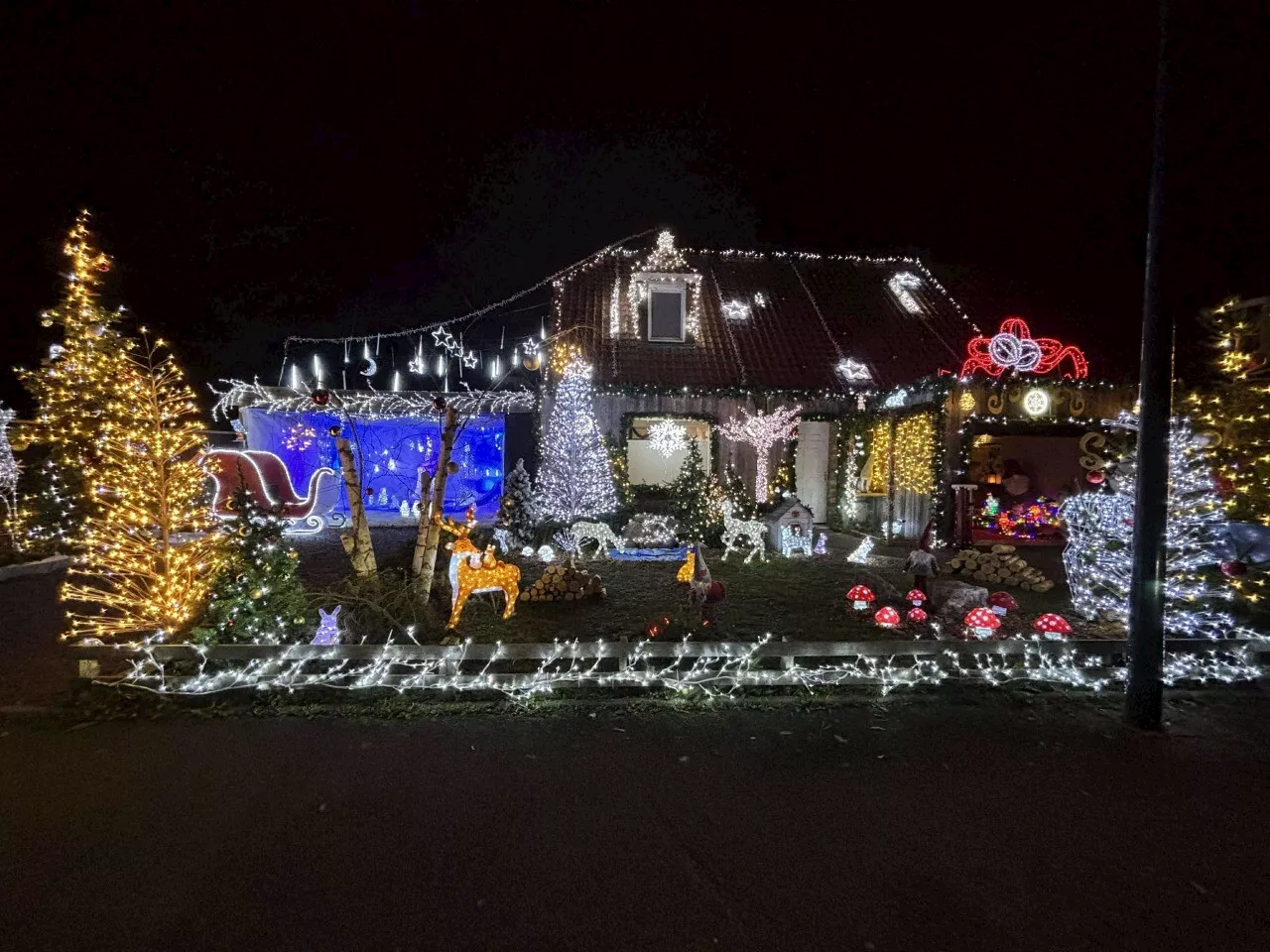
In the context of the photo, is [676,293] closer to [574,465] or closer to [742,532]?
[574,465]

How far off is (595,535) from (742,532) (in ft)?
8.61

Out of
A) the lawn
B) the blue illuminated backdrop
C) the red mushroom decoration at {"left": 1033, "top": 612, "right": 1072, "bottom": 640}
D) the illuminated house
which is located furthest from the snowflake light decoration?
the red mushroom decoration at {"left": 1033, "top": 612, "right": 1072, "bottom": 640}

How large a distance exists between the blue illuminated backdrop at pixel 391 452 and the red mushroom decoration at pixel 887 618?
1035 centimetres

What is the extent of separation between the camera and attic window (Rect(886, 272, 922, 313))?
17.3m

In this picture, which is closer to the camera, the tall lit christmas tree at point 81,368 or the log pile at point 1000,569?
the tall lit christmas tree at point 81,368

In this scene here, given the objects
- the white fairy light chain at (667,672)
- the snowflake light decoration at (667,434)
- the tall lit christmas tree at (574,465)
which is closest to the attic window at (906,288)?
the snowflake light decoration at (667,434)

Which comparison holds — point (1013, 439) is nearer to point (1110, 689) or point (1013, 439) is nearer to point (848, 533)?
point (848, 533)

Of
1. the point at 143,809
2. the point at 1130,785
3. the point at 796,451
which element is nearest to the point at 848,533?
the point at 796,451

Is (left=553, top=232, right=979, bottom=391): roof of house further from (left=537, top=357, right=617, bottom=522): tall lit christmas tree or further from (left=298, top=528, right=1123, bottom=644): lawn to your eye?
(left=298, top=528, right=1123, bottom=644): lawn

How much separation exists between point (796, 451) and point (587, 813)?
13.0 metres

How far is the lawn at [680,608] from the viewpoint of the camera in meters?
7.22

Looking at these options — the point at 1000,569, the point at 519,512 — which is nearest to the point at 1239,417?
the point at 1000,569

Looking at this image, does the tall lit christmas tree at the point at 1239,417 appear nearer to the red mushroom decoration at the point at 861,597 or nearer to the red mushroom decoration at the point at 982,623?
the red mushroom decoration at the point at 982,623

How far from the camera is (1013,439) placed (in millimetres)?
16891
